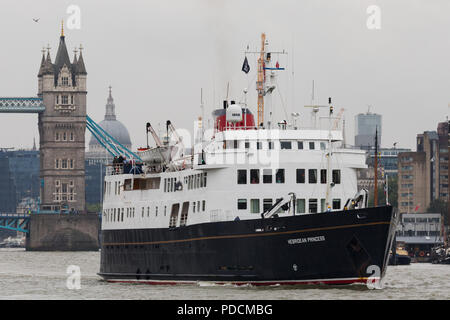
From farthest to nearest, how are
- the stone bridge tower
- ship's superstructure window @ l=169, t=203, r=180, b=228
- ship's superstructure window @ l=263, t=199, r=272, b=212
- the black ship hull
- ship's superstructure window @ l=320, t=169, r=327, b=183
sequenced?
the stone bridge tower, ship's superstructure window @ l=169, t=203, r=180, b=228, ship's superstructure window @ l=320, t=169, r=327, b=183, ship's superstructure window @ l=263, t=199, r=272, b=212, the black ship hull

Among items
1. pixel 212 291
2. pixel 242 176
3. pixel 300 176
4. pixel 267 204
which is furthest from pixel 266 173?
pixel 212 291

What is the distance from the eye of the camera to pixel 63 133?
190750 millimetres

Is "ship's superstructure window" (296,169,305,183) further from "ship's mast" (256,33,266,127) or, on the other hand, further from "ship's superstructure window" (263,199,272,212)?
"ship's mast" (256,33,266,127)

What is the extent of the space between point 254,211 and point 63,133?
5561 inches

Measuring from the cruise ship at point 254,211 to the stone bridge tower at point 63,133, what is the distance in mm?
129982

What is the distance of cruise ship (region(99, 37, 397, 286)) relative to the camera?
48031 mm

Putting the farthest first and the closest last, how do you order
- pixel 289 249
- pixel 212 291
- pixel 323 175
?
pixel 323 175
pixel 212 291
pixel 289 249

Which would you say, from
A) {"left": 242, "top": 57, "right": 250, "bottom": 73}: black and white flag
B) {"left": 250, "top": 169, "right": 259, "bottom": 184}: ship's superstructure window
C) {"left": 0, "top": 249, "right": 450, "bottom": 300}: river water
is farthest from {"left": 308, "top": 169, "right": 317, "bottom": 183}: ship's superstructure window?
{"left": 242, "top": 57, "right": 250, "bottom": 73}: black and white flag

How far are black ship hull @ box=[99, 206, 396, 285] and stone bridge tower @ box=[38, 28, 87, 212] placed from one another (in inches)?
5404

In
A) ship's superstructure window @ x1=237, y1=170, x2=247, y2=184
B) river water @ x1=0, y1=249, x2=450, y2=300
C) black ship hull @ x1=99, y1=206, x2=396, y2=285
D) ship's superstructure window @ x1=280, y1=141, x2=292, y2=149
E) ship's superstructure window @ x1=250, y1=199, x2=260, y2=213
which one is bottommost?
river water @ x1=0, y1=249, x2=450, y2=300

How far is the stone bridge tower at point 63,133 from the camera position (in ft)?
625

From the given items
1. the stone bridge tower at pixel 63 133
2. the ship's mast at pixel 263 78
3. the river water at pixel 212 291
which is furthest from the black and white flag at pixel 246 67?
the stone bridge tower at pixel 63 133

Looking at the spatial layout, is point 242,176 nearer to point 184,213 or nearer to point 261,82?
point 184,213
